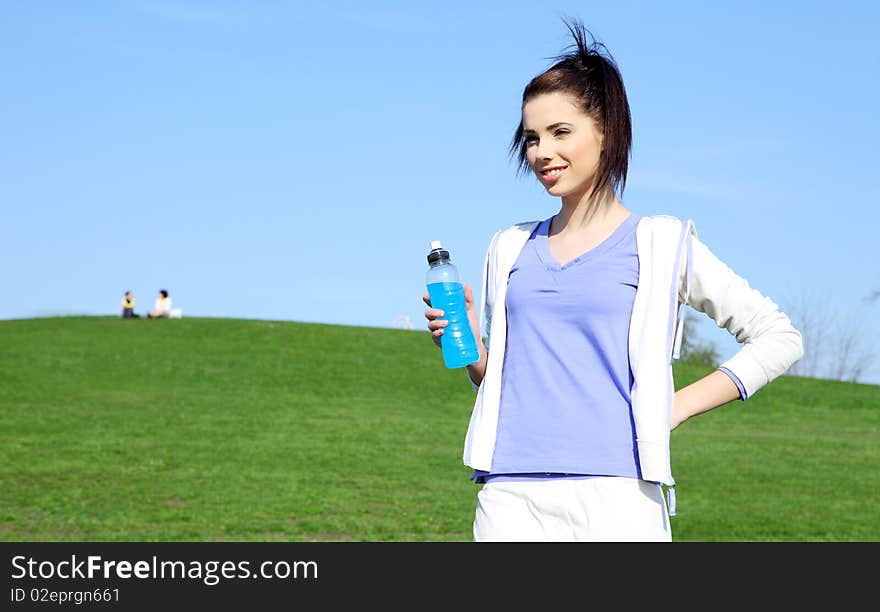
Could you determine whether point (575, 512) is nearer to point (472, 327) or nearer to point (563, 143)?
point (472, 327)

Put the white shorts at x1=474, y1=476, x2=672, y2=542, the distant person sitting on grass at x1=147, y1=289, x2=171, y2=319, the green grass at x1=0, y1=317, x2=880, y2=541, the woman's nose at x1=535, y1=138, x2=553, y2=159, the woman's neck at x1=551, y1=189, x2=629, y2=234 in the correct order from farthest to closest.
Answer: the distant person sitting on grass at x1=147, y1=289, x2=171, y2=319 → the green grass at x1=0, y1=317, x2=880, y2=541 → the woman's neck at x1=551, y1=189, x2=629, y2=234 → the woman's nose at x1=535, y1=138, x2=553, y2=159 → the white shorts at x1=474, y1=476, x2=672, y2=542

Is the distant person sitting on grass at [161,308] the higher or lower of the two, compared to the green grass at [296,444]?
higher

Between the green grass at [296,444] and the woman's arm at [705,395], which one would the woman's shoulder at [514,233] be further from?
the green grass at [296,444]

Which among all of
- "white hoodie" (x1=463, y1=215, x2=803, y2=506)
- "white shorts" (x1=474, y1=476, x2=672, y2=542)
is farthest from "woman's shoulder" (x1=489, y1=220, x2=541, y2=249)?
"white shorts" (x1=474, y1=476, x2=672, y2=542)

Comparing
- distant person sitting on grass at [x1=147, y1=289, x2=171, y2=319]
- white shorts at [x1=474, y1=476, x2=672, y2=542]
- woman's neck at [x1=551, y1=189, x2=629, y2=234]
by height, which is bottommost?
white shorts at [x1=474, y1=476, x2=672, y2=542]

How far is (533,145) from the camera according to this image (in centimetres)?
338

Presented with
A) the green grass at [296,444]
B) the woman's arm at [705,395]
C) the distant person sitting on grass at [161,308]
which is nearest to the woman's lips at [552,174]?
the woman's arm at [705,395]

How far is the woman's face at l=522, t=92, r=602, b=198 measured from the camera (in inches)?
130

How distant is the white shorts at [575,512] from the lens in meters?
3.09

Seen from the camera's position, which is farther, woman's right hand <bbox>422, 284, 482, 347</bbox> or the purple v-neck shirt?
woman's right hand <bbox>422, 284, 482, 347</bbox>

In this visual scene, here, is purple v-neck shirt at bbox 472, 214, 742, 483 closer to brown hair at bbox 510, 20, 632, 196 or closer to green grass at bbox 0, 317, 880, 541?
brown hair at bbox 510, 20, 632, 196
